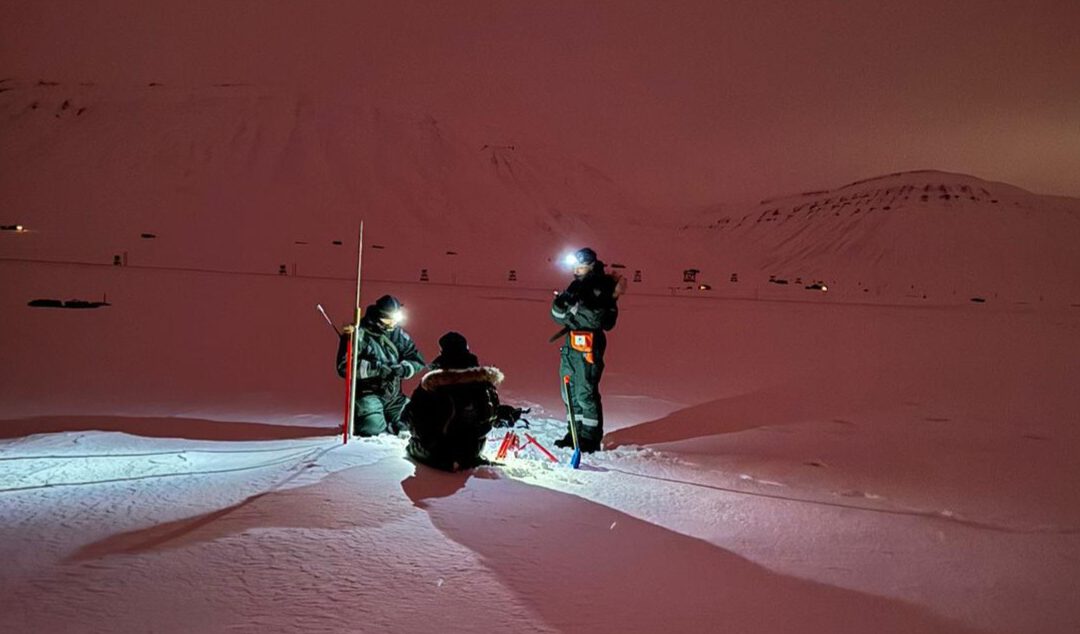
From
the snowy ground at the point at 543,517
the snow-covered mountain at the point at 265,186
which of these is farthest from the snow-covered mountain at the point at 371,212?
the snowy ground at the point at 543,517

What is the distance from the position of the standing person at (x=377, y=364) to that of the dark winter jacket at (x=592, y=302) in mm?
1702

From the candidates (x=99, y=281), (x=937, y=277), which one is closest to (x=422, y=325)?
(x=99, y=281)

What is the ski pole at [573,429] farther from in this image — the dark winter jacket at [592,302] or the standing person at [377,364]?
the standing person at [377,364]

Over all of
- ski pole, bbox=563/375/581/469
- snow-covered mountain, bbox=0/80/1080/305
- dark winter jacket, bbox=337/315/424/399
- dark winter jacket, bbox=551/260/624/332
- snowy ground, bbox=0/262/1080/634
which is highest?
snow-covered mountain, bbox=0/80/1080/305

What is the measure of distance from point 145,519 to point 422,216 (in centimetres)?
7576

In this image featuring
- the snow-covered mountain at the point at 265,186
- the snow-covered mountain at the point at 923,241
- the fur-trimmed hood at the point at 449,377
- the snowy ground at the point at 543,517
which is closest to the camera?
the snowy ground at the point at 543,517

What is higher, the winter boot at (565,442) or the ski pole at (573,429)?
the ski pole at (573,429)

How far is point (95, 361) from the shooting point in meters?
11.6

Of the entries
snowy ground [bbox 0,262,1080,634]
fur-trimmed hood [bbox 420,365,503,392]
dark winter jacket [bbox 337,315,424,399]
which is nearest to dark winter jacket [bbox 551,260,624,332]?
snowy ground [bbox 0,262,1080,634]

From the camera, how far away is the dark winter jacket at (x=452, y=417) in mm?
5070

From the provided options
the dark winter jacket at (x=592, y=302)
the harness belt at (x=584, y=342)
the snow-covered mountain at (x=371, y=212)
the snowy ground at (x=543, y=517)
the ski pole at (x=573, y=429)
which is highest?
the snow-covered mountain at (x=371, y=212)

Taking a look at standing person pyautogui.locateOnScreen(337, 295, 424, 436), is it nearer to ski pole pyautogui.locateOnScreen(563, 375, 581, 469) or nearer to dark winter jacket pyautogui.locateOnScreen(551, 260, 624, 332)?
ski pole pyautogui.locateOnScreen(563, 375, 581, 469)

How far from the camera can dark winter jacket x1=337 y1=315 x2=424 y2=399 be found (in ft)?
22.2

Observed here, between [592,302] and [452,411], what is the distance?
1967 mm
